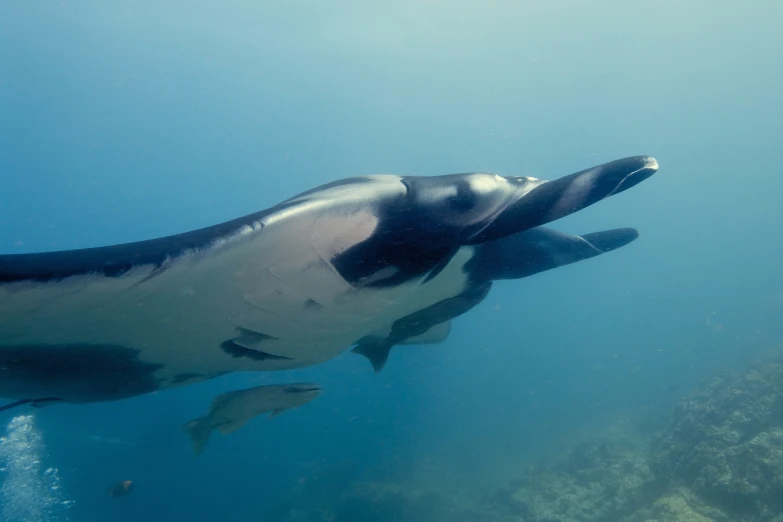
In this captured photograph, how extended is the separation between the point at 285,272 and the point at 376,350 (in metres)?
1.72

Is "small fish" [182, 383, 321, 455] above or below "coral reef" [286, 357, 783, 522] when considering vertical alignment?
Answer: above

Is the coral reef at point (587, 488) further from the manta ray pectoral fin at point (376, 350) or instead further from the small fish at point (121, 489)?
the manta ray pectoral fin at point (376, 350)

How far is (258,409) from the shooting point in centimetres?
426

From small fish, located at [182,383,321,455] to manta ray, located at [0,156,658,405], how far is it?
1450 millimetres

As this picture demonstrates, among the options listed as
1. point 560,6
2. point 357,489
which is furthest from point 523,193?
point 560,6

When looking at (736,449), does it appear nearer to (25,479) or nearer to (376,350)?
(376,350)

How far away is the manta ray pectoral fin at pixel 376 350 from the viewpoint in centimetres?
348

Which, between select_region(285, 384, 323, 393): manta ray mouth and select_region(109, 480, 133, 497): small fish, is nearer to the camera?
select_region(285, 384, 323, 393): manta ray mouth

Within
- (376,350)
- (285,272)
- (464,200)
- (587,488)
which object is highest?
(464,200)

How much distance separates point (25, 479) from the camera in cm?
2278

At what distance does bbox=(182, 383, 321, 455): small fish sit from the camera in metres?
4.08

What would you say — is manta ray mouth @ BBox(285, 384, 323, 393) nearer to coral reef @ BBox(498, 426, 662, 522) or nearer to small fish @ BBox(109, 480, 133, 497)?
small fish @ BBox(109, 480, 133, 497)

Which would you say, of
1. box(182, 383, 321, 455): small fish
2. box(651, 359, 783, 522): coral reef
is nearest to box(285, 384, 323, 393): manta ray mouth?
box(182, 383, 321, 455): small fish

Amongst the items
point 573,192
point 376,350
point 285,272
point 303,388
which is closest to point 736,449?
point 376,350
